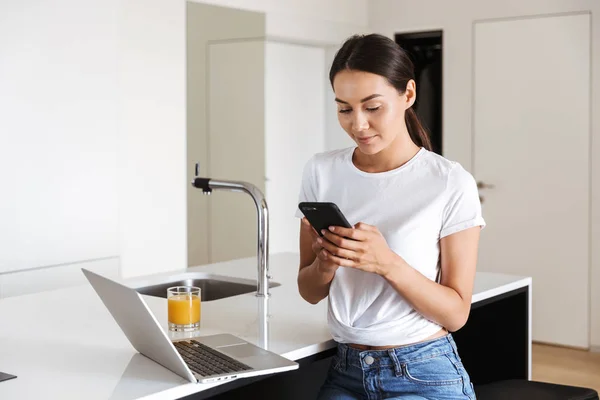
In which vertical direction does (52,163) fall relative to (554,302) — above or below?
above

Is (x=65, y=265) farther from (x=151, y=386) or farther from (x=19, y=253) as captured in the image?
(x=151, y=386)

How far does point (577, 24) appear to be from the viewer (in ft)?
16.2

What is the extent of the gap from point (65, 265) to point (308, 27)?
104 inches

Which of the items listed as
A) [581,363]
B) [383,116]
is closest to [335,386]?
[383,116]

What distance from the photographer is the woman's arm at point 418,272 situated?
64.7 inches

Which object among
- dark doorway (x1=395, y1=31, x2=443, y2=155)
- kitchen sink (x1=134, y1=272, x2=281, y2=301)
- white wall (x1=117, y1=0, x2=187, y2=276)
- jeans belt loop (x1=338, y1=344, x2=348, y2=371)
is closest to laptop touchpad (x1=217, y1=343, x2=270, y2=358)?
jeans belt loop (x1=338, y1=344, x2=348, y2=371)

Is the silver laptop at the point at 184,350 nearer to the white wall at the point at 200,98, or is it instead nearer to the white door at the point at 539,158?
the white wall at the point at 200,98

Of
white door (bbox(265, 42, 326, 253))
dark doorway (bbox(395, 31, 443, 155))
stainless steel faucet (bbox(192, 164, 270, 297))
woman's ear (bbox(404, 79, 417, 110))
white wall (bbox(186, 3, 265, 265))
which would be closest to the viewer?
woman's ear (bbox(404, 79, 417, 110))

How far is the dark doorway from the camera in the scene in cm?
570

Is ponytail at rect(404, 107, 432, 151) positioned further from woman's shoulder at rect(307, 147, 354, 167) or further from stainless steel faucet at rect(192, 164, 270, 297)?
stainless steel faucet at rect(192, 164, 270, 297)

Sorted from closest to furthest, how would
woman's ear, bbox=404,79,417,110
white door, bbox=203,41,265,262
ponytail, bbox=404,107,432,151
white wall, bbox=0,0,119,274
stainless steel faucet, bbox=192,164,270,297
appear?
woman's ear, bbox=404,79,417,110 < ponytail, bbox=404,107,432,151 < stainless steel faucet, bbox=192,164,270,297 < white wall, bbox=0,0,119,274 < white door, bbox=203,41,265,262

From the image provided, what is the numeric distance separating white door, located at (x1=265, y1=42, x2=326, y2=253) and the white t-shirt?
3.66 metres

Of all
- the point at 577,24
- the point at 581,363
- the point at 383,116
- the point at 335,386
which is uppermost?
the point at 577,24

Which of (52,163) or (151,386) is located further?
(52,163)
